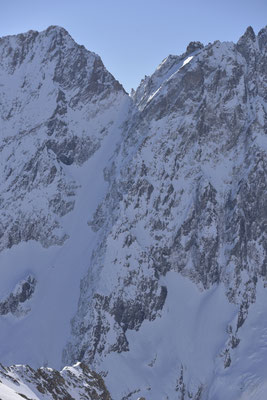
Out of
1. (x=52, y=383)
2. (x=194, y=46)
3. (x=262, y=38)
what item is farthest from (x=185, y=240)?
(x=52, y=383)

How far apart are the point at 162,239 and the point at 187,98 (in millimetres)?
37497

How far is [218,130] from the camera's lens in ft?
570

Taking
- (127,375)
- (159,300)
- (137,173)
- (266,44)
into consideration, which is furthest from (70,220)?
(266,44)

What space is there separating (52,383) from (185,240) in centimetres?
11643

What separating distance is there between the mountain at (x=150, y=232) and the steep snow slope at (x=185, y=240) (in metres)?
0.30

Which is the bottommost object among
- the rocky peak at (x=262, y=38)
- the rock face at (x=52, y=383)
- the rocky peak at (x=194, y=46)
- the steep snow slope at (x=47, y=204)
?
the rock face at (x=52, y=383)

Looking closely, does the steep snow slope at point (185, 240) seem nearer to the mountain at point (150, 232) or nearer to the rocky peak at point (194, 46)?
the mountain at point (150, 232)

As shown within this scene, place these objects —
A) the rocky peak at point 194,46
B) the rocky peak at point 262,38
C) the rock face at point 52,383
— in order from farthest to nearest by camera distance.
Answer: the rocky peak at point 194,46 < the rocky peak at point 262,38 < the rock face at point 52,383

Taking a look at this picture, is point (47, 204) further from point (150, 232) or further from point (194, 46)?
point (194, 46)

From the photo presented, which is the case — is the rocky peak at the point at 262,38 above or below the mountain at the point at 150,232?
above

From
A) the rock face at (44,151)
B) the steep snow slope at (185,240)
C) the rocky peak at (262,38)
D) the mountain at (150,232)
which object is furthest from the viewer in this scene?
the rocky peak at (262,38)

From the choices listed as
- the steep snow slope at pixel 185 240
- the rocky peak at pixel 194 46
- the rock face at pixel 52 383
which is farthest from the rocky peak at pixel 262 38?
the rock face at pixel 52 383

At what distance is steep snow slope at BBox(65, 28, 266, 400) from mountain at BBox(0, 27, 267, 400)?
0.30 meters

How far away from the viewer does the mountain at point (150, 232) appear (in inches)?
5759
